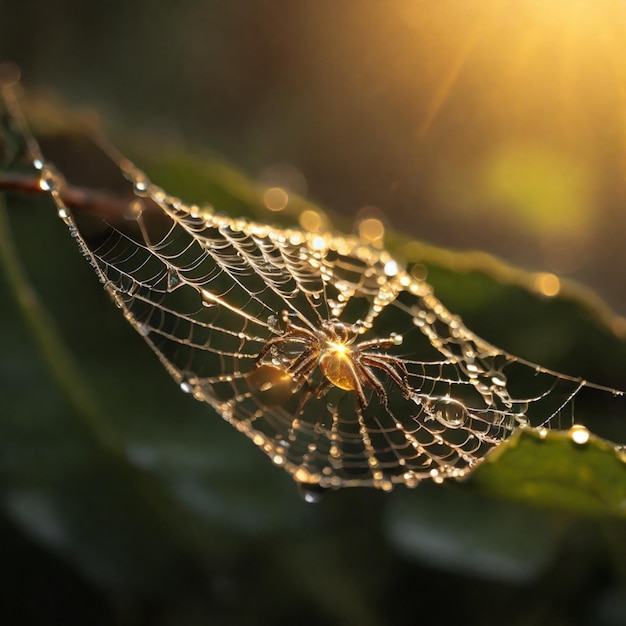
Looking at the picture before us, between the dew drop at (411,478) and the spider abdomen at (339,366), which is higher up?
the spider abdomen at (339,366)

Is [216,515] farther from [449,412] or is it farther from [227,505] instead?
[449,412]

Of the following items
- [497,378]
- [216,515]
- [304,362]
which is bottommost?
[216,515]

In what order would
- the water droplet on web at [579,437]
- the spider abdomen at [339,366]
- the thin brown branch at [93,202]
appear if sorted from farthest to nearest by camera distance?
the thin brown branch at [93,202], the spider abdomen at [339,366], the water droplet on web at [579,437]

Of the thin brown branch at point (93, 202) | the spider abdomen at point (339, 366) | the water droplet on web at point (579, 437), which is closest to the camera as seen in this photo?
the water droplet on web at point (579, 437)

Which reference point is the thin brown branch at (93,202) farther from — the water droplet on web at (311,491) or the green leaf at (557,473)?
the green leaf at (557,473)

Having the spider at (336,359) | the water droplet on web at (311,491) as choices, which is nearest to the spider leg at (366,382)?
the spider at (336,359)

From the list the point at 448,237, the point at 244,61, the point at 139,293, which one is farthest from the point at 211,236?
the point at 244,61

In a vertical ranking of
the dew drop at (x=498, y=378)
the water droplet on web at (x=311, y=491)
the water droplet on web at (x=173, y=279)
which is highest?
the dew drop at (x=498, y=378)

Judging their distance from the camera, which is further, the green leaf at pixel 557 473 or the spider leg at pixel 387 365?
the spider leg at pixel 387 365

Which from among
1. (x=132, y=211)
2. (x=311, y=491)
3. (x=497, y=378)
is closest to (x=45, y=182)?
(x=132, y=211)
